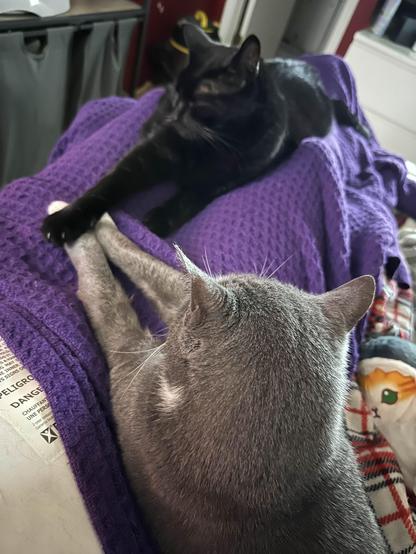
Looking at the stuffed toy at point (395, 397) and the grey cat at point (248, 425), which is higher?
the grey cat at point (248, 425)

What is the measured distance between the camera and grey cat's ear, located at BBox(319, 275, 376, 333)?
0.66 meters

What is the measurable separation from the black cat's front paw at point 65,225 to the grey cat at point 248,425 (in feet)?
1.07

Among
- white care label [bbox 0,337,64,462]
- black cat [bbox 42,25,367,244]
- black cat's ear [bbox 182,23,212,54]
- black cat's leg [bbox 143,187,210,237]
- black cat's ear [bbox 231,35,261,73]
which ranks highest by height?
black cat's ear [bbox 231,35,261,73]

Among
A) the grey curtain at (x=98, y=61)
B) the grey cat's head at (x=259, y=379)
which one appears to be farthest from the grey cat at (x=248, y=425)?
the grey curtain at (x=98, y=61)

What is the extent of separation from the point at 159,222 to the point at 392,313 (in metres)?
0.68

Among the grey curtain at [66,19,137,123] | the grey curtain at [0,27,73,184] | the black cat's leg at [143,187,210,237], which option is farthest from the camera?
the grey curtain at [66,19,137,123]

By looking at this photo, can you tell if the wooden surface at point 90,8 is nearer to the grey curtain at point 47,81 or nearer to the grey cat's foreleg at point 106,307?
the grey curtain at point 47,81

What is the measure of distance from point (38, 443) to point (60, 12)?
62.3 inches

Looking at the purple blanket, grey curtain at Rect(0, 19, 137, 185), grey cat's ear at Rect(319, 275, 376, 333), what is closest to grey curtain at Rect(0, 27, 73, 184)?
grey curtain at Rect(0, 19, 137, 185)

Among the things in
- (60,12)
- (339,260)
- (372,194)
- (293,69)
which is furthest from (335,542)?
(60,12)

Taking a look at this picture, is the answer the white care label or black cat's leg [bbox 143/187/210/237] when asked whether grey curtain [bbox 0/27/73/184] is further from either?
the white care label

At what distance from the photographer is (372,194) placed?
1.23m

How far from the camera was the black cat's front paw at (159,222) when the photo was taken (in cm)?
95

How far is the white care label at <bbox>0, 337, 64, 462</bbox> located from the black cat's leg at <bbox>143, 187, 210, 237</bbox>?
0.43m
